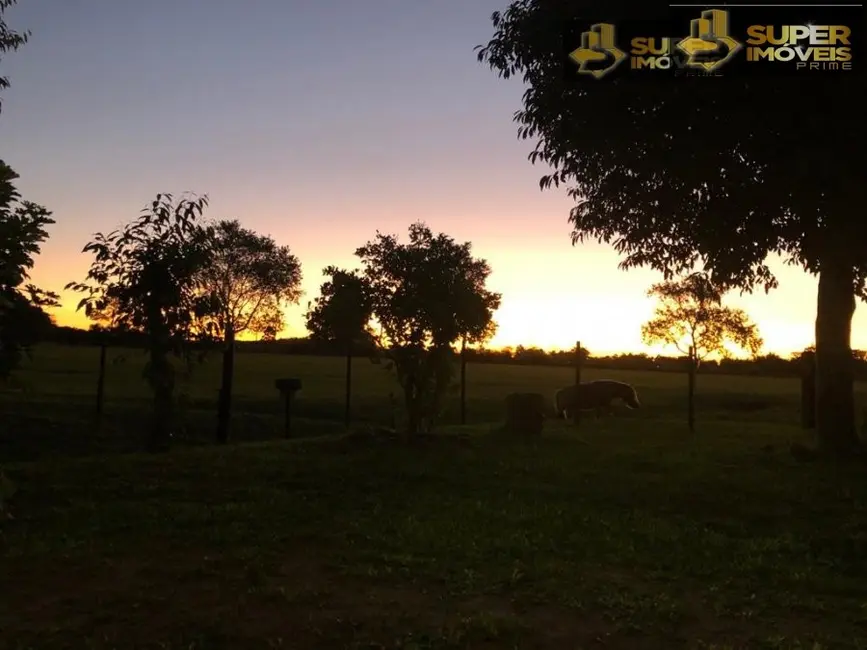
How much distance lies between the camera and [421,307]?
14.5 m

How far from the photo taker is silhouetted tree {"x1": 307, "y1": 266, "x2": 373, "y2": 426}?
14617 millimetres

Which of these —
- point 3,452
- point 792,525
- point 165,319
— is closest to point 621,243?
point 792,525

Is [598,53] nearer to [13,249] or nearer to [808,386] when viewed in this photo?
[13,249]

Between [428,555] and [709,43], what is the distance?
862cm

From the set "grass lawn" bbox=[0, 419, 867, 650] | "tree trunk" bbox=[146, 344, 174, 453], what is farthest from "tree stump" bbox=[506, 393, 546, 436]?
"tree trunk" bbox=[146, 344, 174, 453]

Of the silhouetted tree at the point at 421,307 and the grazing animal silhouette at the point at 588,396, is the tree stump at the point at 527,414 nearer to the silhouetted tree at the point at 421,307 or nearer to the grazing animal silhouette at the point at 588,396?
the silhouetted tree at the point at 421,307

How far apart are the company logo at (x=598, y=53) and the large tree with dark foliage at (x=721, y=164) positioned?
0.22 metres

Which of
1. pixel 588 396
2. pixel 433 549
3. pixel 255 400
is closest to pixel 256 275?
pixel 255 400

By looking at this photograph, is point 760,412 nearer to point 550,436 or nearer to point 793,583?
point 550,436

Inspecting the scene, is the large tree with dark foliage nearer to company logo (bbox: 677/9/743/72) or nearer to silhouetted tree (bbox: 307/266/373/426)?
company logo (bbox: 677/9/743/72)

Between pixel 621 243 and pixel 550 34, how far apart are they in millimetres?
4083

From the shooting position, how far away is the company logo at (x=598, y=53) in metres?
11.9

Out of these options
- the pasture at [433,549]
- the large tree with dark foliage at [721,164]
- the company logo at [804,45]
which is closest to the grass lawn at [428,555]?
the pasture at [433,549]

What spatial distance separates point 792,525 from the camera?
8.47 metres
